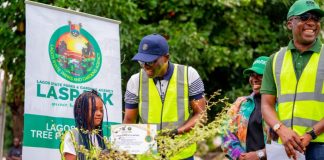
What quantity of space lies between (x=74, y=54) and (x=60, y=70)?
237 millimetres

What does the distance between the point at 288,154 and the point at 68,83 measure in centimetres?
295

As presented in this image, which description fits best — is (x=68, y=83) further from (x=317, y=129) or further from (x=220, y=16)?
(x=220, y=16)

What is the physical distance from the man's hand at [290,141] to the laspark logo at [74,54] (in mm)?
2908

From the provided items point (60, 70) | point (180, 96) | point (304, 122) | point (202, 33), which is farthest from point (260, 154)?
point (202, 33)

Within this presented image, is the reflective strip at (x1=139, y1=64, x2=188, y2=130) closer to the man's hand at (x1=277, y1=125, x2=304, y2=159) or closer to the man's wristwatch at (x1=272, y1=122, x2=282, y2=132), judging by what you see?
the man's wristwatch at (x1=272, y1=122, x2=282, y2=132)

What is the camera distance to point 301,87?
480 centimetres

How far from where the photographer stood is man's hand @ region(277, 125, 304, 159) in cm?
470

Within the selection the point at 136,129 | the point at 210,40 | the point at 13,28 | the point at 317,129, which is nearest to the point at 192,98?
the point at 136,129

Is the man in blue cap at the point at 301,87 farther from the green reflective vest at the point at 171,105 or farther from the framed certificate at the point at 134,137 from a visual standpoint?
the green reflective vest at the point at 171,105

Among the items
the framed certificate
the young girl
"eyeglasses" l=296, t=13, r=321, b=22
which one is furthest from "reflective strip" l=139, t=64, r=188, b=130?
"eyeglasses" l=296, t=13, r=321, b=22

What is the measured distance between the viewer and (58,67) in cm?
709

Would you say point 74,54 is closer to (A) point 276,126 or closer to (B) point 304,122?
(A) point 276,126

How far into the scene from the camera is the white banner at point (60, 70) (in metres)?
6.84

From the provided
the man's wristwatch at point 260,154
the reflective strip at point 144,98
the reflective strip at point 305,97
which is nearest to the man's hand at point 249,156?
the man's wristwatch at point 260,154
